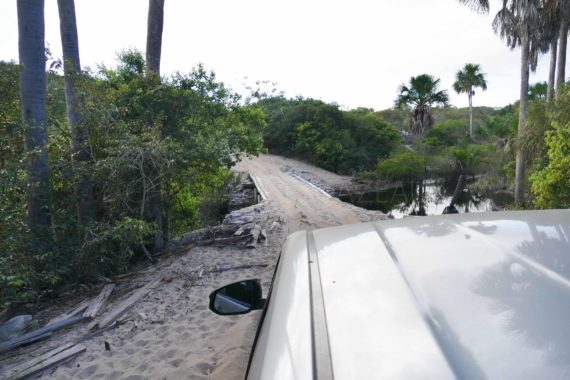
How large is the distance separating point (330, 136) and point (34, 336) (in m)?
27.8

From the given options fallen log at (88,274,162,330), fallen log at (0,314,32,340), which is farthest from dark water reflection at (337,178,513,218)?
fallen log at (0,314,32,340)

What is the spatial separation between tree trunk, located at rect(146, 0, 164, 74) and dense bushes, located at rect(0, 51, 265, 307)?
691mm

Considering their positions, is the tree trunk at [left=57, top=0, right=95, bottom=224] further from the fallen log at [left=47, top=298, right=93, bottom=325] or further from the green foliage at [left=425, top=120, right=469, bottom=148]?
the green foliage at [left=425, top=120, right=469, bottom=148]

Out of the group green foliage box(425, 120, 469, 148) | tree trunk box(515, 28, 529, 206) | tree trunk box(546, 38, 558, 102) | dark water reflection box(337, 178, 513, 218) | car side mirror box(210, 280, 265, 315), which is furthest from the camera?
green foliage box(425, 120, 469, 148)

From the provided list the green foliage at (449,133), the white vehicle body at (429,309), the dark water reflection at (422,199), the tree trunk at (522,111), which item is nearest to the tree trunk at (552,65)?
the tree trunk at (522,111)

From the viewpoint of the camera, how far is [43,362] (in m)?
3.93

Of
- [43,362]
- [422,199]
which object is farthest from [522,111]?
[43,362]

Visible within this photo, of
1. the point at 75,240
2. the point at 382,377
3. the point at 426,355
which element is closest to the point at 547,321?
the point at 426,355

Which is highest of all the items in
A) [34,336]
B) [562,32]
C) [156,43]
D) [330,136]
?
[562,32]

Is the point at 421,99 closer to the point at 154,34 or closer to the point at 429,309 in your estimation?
the point at 154,34

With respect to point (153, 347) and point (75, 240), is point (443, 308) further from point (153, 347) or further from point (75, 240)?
point (75, 240)

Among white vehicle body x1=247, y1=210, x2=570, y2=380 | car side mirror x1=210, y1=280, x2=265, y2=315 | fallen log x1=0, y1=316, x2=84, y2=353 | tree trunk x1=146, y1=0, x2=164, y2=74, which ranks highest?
tree trunk x1=146, y1=0, x2=164, y2=74

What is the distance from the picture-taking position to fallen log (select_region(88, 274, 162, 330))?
491 centimetres

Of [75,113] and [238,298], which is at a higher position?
[75,113]
